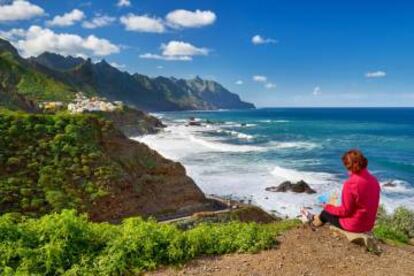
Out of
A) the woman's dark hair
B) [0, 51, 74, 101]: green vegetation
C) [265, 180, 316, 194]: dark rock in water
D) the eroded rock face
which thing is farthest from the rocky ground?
[0, 51, 74, 101]: green vegetation

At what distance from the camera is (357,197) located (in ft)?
26.7

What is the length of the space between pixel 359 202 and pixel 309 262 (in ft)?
5.03

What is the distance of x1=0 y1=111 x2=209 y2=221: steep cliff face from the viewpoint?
63.9ft

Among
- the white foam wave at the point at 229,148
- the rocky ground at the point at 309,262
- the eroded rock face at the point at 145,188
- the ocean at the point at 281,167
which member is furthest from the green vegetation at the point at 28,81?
the rocky ground at the point at 309,262

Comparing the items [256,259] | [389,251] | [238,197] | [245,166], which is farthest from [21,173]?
[245,166]

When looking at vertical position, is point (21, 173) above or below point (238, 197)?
above

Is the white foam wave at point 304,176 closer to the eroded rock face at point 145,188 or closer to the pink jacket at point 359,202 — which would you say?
the eroded rock face at point 145,188

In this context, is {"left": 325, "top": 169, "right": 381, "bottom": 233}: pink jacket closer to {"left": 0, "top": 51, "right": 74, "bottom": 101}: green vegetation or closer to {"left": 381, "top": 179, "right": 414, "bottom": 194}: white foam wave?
{"left": 381, "top": 179, "right": 414, "bottom": 194}: white foam wave

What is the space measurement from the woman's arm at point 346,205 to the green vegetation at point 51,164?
13794 millimetres

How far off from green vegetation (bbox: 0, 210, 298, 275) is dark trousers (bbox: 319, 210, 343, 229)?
51.9 inches

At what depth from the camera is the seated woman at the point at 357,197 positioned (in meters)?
8.09

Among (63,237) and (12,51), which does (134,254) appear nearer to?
(63,237)

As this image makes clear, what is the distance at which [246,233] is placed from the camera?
870 centimetres

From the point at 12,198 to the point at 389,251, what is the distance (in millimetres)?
15584
